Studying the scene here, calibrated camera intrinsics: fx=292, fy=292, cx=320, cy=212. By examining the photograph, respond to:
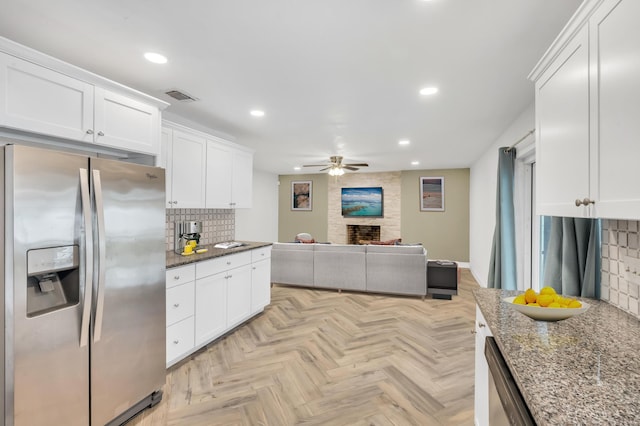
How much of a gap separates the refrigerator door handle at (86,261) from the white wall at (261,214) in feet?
17.9

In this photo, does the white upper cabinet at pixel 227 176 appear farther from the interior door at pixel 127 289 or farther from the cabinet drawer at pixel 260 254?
the interior door at pixel 127 289

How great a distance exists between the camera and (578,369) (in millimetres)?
955

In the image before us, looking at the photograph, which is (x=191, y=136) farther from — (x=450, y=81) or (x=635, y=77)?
(x=635, y=77)

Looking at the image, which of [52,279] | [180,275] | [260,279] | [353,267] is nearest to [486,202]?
[353,267]

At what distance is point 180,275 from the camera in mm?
2590

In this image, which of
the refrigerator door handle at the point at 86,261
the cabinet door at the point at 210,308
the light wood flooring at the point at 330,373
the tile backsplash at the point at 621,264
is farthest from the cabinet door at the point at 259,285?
the tile backsplash at the point at 621,264

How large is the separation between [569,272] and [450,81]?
1654 millimetres

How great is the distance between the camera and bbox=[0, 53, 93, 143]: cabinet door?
161 centimetres

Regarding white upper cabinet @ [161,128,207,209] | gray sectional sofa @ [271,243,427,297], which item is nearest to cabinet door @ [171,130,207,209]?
white upper cabinet @ [161,128,207,209]

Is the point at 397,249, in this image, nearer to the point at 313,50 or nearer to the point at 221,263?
the point at 221,263

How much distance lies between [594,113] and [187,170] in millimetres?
3212

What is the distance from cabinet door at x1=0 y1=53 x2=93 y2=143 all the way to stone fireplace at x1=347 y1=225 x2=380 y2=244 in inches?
271

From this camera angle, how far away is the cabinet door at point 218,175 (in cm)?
347

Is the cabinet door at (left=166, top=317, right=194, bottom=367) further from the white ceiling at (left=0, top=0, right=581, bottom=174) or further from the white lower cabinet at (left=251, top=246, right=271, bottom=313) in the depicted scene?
the white ceiling at (left=0, top=0, right=581, bottom=174)
